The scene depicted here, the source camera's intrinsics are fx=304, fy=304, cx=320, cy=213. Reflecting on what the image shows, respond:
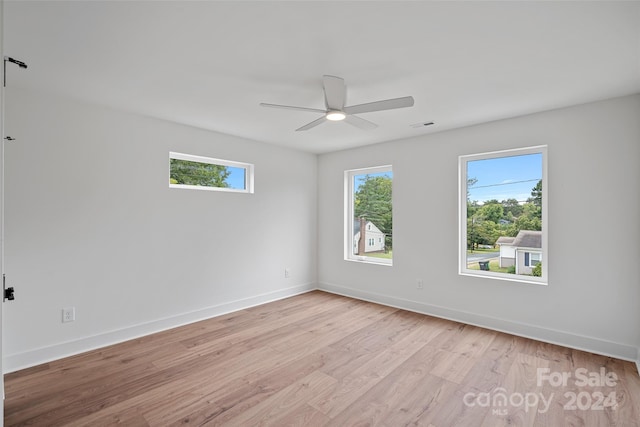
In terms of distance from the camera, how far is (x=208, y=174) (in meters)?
3.92

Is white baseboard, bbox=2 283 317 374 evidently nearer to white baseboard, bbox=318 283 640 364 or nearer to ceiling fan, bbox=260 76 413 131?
white baseboard, bbox=318 283 640 364

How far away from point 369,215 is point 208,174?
2464mm

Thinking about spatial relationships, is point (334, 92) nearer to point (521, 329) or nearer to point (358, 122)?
point (358, 122)

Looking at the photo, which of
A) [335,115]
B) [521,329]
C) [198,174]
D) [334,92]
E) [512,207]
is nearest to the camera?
[334,92]

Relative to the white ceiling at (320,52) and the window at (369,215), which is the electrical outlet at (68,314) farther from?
the window at (369,215)

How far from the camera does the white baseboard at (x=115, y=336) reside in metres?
2.57

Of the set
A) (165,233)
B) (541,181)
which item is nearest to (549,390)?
(541,181)

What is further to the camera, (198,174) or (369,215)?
(369,215)

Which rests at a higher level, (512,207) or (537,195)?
(537,195)

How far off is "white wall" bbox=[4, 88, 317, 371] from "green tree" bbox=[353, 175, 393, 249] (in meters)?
1.53

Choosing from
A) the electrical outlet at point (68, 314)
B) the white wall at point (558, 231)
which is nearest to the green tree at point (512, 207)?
the white wall at point (558, 231)

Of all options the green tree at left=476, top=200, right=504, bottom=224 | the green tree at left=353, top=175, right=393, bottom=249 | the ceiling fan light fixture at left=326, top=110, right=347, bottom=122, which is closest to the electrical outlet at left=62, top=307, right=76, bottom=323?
the ceiling fan light fixture at left=326, top=110, right=347, bottom=122

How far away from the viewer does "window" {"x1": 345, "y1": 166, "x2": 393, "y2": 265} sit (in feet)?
14.9

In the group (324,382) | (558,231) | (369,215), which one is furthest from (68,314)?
(558,231)
